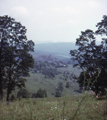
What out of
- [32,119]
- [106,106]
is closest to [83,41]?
[106,106]

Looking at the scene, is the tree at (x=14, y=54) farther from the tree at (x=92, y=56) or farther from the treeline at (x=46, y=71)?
the treeline at (x=46, y=71)

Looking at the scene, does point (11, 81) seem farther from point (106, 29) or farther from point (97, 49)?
point (106, 29)

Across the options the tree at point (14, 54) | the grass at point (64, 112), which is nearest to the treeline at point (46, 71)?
the tree at point (14, 54)

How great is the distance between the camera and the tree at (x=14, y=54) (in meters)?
15.4

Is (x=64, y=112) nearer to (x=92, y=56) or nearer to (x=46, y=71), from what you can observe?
(x=92, y=56)

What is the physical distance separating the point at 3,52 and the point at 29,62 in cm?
355

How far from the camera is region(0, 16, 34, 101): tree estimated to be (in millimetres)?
15430

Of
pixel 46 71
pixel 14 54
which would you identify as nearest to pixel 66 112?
pixel 14 54

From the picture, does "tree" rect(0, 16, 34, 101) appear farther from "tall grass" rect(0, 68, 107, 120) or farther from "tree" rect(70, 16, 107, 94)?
"tall grass" rect(0, 68, 107, 120)

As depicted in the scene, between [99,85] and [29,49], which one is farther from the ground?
[29,49]

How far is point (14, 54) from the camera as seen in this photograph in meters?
15.4

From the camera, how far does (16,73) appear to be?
636 inches

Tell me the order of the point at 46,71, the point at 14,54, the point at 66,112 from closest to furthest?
the point at 66,112, the point at 14,54, the point at 46,71

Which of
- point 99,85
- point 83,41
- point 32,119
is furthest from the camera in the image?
point 83,41
